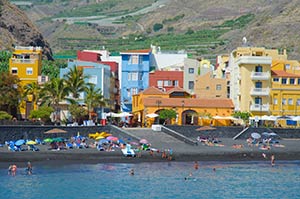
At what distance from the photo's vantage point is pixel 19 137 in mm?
75688

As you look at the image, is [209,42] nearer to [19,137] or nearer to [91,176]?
[19,137]

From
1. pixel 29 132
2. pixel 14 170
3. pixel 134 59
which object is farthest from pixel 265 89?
pixel 14 170

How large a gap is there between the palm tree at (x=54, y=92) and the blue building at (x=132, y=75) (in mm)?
20413

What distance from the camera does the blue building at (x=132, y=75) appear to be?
351ft

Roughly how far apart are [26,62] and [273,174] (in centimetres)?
3884

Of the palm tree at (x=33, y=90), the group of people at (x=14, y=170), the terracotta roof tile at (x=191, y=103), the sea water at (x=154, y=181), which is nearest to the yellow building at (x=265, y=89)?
the terracotta roof tile at (x=191, y=103)

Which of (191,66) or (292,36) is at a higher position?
(292,36)

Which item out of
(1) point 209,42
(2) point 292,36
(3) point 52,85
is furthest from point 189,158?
(1) point 209,42

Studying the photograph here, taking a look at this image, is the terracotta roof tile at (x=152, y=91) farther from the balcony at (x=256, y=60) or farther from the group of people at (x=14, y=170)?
the group of people at (x=14, y=170)

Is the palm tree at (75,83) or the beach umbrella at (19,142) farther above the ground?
the palm tree at (75,83)

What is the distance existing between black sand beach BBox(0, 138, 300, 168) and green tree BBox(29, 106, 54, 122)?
9.09m

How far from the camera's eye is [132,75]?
107 m

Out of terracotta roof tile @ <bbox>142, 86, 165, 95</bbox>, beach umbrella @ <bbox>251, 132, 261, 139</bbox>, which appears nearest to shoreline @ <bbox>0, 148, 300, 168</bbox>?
beach umbrella @ <bbox>251, 132, 261, 139</bbox>

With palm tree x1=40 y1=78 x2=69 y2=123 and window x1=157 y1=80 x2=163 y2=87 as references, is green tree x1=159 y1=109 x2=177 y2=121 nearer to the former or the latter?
palm tree x1=40 y1=78 x2=69 y2=123
